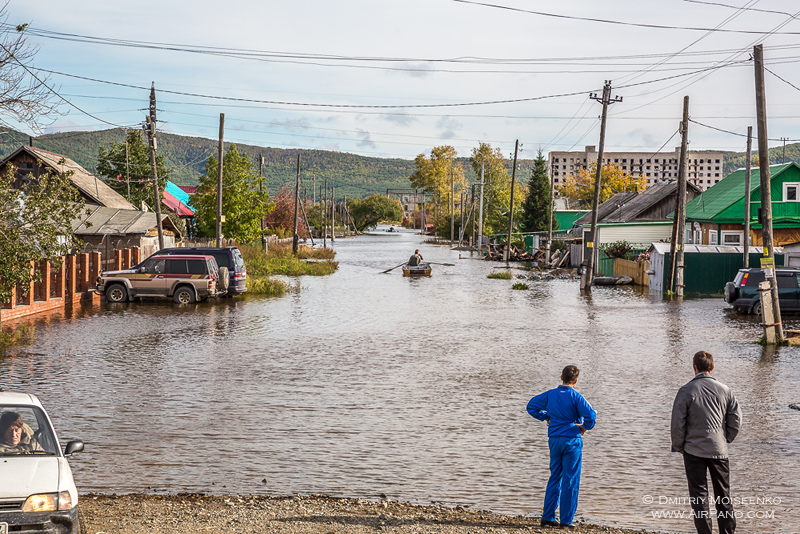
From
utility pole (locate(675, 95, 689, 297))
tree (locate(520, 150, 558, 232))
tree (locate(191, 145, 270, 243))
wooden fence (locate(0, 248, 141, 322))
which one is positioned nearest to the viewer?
wooden fence (locate(0, 248, 141, 322))

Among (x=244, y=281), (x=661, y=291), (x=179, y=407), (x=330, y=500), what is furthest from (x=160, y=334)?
(x=661, y=291)

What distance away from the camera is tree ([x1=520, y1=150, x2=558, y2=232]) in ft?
314

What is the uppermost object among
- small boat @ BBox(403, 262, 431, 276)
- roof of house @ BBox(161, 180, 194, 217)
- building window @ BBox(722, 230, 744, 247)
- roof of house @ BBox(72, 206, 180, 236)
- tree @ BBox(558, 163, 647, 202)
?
tree @ BBox(558, 163, 647, 202)

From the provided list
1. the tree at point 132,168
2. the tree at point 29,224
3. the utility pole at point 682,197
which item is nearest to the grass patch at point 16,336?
the tree at point 29,224

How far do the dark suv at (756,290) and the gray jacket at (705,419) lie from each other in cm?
2264

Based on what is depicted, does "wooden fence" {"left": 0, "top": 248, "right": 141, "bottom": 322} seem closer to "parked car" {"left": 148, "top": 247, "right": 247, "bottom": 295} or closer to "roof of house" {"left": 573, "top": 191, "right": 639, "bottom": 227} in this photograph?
"parked car" {"left": 148, "top": 247, "right": 247, "bottom": 295}

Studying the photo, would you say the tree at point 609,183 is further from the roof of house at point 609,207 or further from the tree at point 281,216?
the tree at point 281,216

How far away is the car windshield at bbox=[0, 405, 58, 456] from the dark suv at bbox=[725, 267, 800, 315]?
25757 millimetres

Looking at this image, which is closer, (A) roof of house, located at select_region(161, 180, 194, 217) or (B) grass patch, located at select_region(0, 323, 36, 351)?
(B) grass patch, located at select_region(0, 323, 36, 351)

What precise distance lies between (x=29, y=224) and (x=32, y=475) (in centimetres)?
1240

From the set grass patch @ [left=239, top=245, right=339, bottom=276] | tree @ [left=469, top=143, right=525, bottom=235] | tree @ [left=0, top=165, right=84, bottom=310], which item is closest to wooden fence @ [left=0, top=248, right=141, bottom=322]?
tree @ [left=0, top=165, right=84, bottom=310]

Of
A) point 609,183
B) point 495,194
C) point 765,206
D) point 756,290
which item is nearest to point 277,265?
point 756,290

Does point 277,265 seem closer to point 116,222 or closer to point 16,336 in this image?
point 116,222

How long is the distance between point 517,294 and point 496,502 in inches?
1165
